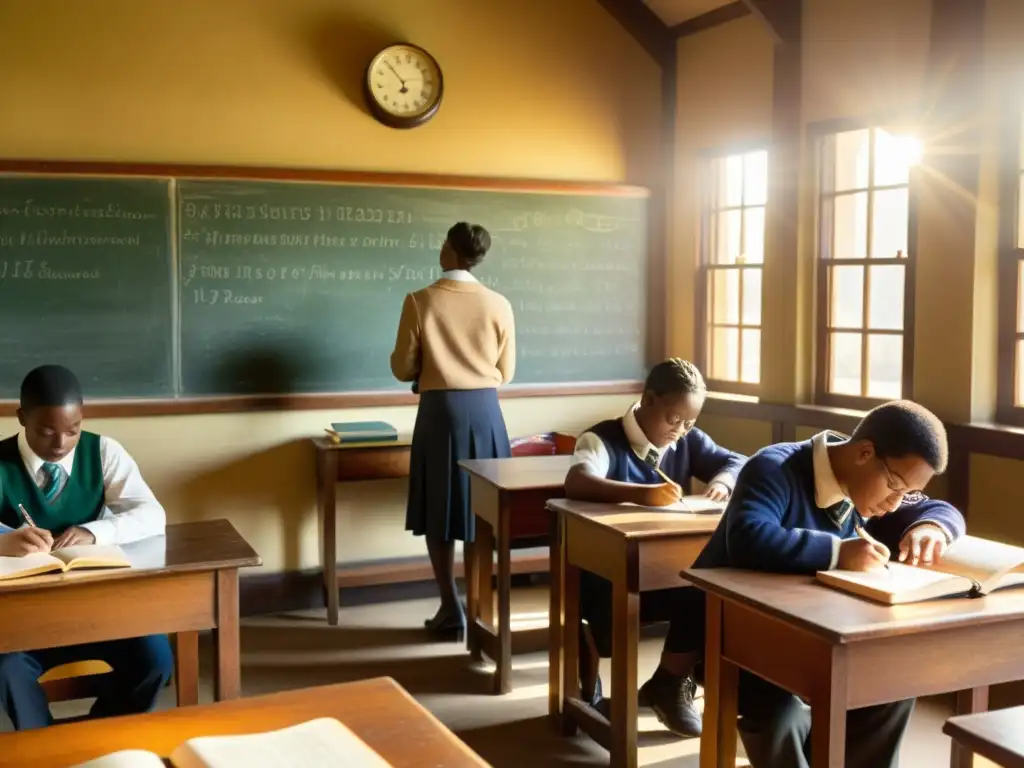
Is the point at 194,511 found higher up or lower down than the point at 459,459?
lower down

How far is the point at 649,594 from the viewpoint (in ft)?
10.5

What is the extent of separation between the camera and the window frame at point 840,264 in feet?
14.1

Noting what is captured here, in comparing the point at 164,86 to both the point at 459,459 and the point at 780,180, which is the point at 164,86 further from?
the point at 780,180

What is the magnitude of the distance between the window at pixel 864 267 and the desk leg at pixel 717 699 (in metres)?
2.29

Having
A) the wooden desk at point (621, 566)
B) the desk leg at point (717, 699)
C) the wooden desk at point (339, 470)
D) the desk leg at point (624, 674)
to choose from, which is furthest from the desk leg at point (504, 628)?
the desk leg at point (717, 699)

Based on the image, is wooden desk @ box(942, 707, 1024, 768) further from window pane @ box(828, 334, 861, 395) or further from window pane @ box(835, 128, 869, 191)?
window pane @ box(835, 128, 869, 191)

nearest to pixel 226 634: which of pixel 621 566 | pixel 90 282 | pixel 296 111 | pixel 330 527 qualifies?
pixel 621 566

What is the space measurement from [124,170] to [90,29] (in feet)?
1.97

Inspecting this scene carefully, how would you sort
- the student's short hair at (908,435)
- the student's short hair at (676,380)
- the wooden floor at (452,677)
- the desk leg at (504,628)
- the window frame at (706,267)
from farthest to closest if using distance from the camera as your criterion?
the window frame at (706,267) → the desk leg at (504,628) → the wooden floor at (452,677) → the student's short hair at (676,380) → the student's short hair at (908,435)

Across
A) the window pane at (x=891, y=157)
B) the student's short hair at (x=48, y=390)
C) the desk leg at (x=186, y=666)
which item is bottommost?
the desk leg at (x=186, y=666)

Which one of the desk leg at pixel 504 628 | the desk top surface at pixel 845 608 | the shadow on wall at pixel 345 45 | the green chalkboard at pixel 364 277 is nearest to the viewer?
the desk top surface at pixel 845 608

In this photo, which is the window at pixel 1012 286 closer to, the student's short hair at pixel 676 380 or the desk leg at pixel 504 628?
the student's short hair at pixel 676 380

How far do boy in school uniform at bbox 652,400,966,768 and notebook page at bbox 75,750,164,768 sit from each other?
1.40m

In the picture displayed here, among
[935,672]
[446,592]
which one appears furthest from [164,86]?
[935,672]
